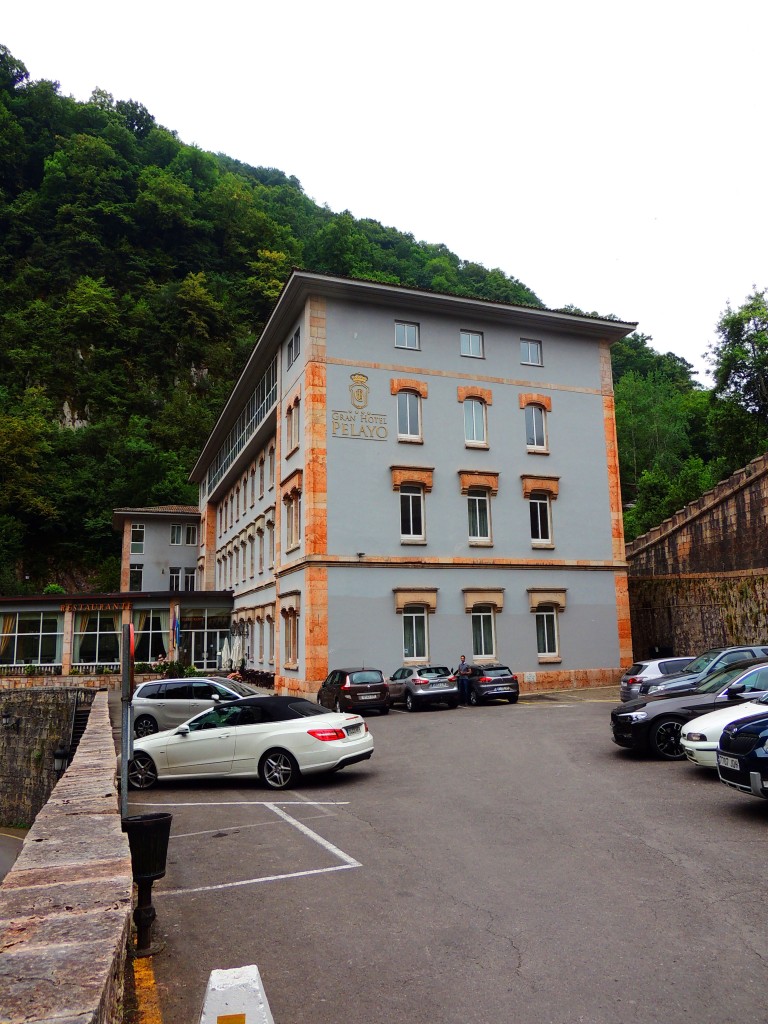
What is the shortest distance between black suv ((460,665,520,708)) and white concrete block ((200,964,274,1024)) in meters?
22.8

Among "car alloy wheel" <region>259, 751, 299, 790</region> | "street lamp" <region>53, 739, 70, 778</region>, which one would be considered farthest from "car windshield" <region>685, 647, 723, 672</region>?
"street lamp" <region>53, 739, 70, 778</region>

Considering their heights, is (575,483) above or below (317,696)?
above

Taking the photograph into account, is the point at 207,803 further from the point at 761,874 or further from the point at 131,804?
the point at 761,874

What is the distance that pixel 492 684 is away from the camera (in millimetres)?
25000

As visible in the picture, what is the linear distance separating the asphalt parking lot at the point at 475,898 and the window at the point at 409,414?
18.6 metres

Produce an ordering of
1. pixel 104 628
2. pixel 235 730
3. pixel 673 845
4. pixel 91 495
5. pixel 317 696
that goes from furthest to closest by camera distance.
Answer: pixel 91 495 → pixel 104 628 → pixel 317 696 → pixel 235 730 → pixel 673 845

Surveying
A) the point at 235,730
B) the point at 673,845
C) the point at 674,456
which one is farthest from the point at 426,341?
the point at 674,456

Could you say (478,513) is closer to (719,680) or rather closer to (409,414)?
(409,414)

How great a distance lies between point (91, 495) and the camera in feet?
219

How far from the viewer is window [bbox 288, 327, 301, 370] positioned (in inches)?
1176

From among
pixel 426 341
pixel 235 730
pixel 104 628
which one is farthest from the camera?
pixel 104 628

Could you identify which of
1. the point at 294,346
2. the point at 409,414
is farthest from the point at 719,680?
the point at 294,346

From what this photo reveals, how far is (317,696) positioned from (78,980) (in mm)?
22229

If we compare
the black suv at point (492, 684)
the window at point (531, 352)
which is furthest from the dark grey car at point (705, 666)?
the window at point (531, 352)
